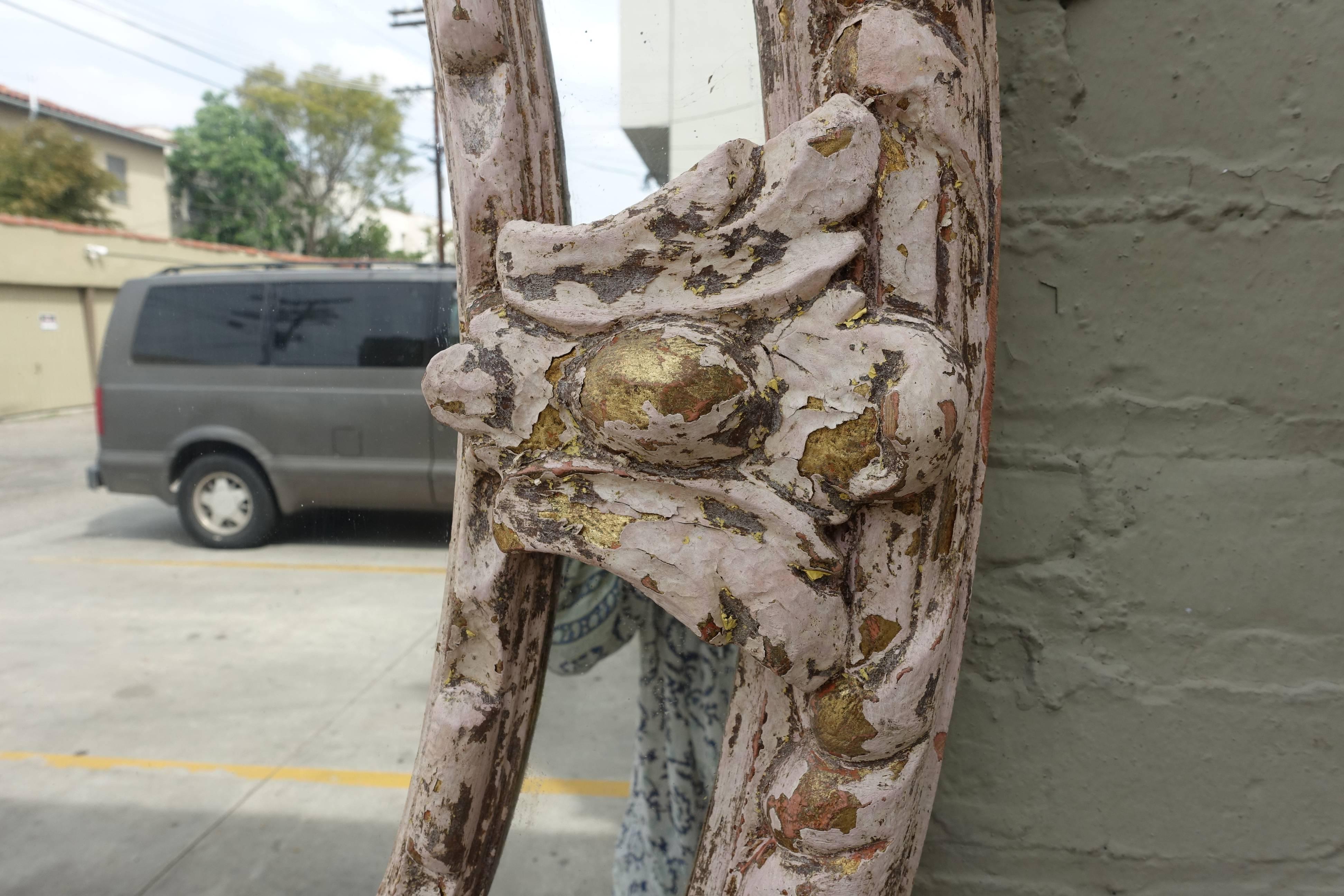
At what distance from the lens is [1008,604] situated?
494 millimetres

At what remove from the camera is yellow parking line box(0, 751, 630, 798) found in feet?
5.17

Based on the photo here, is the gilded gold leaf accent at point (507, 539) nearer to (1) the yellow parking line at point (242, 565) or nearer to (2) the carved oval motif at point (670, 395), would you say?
(2) the carved oval motif at point (670, 395)

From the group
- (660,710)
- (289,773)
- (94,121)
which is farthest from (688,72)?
(94,121)

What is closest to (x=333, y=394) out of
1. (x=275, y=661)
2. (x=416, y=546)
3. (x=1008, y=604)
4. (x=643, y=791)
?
(x=275, y=661)

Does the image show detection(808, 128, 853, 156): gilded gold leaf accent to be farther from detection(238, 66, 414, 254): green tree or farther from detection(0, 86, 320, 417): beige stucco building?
detection(238, 66, 414, 254): green tree

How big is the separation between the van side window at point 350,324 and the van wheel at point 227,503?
15.5 inches

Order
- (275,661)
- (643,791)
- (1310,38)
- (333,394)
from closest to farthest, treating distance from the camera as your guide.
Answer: (1310,38)
(643,791)
(275,661)
(333,394)

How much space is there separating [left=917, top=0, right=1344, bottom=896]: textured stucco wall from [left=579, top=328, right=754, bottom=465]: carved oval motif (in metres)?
0.25

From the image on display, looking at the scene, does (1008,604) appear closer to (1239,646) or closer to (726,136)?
(1239,646)

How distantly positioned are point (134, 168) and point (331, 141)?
2.02 meters

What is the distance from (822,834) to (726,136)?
0.44 metres

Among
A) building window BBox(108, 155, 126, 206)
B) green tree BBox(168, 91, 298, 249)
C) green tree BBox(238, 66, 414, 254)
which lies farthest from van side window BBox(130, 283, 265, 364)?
green tree BBox(168, 91, 298, 249)

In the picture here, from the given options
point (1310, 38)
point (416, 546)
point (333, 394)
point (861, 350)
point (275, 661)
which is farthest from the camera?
point (416, 546)

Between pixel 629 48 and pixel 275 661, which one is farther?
pixel 275 661
